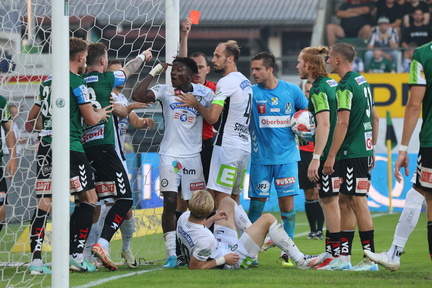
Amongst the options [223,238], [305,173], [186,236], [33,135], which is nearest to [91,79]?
[33,135]

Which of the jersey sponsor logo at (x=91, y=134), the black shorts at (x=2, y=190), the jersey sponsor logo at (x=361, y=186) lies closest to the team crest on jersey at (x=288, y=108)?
the jersey sponsor logo at (x=361, y=186)

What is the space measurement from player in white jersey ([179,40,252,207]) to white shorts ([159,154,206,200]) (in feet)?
0.53

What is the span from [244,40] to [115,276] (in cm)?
2344

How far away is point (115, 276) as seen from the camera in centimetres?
711

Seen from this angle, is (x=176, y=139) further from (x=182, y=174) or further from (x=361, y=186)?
(x=361, y=186)

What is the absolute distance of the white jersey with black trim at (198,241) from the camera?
7.17m

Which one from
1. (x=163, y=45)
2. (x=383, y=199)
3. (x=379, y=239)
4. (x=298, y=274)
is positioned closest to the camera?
(x=298, y=274)

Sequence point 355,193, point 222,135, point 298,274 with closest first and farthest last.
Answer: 1. point 298,274
2. point 355,193
3. point 222,135

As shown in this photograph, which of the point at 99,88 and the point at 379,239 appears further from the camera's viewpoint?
the point at 379,239

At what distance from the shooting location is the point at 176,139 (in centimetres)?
798

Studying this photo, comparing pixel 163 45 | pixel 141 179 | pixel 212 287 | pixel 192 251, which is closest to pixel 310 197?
pixel 141 179

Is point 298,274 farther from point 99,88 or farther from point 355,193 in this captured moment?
point 99,88

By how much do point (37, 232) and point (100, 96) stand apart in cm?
144

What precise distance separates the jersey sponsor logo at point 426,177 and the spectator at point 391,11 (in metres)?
16.1
